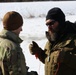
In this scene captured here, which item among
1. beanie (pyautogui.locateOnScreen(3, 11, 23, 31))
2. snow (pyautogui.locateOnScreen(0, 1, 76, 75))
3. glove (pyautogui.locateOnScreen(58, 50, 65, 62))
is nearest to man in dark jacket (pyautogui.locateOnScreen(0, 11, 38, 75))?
beanie (pyautogui.locateOnScreen(3, 11, 23, 31))

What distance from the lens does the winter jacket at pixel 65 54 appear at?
3047mm

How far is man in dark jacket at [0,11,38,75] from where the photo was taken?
9.11ft

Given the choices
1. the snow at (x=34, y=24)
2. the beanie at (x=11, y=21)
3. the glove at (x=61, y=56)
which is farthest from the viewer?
the snow at (x=34, y=24)

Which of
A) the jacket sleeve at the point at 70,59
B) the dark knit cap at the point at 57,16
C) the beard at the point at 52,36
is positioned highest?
the dark knit cap at the point at 57,16

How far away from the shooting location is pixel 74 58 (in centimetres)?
305

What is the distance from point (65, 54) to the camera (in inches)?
119

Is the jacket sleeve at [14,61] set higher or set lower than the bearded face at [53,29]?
lower

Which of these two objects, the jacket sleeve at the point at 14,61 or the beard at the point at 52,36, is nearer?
the jacket sleeve at the point at 14,61

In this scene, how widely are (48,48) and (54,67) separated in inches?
8.4

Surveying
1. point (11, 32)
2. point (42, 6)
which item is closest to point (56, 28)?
point (11, 32)

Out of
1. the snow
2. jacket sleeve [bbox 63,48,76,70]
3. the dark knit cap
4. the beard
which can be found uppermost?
the dark knit cap

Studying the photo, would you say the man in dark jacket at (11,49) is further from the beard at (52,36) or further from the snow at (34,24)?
the snow at (34,24)

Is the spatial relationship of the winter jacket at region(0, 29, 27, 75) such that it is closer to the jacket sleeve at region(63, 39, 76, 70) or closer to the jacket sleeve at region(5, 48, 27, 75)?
the jacket sleeve at region(5, 48, 27, 75)

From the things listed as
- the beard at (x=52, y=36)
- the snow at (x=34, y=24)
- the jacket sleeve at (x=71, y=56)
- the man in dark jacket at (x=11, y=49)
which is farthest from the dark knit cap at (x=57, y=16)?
the snow at (x=34, y=24)
